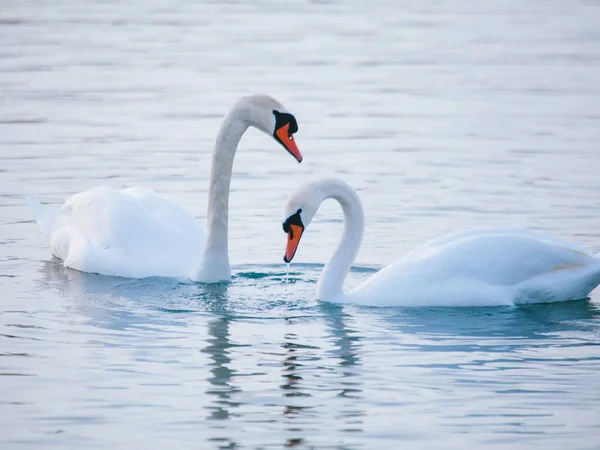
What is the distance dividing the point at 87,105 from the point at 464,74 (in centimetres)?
601

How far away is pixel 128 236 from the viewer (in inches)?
468

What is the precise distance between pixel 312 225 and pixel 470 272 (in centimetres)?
350

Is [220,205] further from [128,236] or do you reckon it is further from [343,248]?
[343,248]

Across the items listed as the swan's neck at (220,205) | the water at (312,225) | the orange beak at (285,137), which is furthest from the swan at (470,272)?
the swan's neck at (220,205)

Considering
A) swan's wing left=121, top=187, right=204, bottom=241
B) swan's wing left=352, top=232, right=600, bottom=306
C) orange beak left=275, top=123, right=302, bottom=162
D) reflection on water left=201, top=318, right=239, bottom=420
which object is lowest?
reflection on water left=201, top=318, right=239, bottom=420


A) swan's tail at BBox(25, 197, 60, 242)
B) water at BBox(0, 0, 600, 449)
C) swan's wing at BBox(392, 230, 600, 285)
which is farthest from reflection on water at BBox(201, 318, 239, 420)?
swan's tail at BBox(25, 197, 60, 242)

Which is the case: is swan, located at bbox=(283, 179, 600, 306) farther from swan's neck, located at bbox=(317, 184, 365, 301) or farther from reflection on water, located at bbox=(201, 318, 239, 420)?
reflection on water, located at bbox=(201, 318, 239, 420)

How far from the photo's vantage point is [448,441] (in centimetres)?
759

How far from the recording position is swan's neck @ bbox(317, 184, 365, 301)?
10711 millimetres

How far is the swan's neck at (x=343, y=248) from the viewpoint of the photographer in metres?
10.7

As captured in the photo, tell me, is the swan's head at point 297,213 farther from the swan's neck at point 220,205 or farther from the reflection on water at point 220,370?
the swan's neck at point 220,205

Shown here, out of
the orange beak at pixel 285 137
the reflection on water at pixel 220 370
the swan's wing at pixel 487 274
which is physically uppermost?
the orange beak at pixel 285 137

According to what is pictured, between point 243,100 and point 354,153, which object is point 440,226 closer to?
point 243,100

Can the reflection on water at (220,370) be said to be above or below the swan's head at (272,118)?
below
